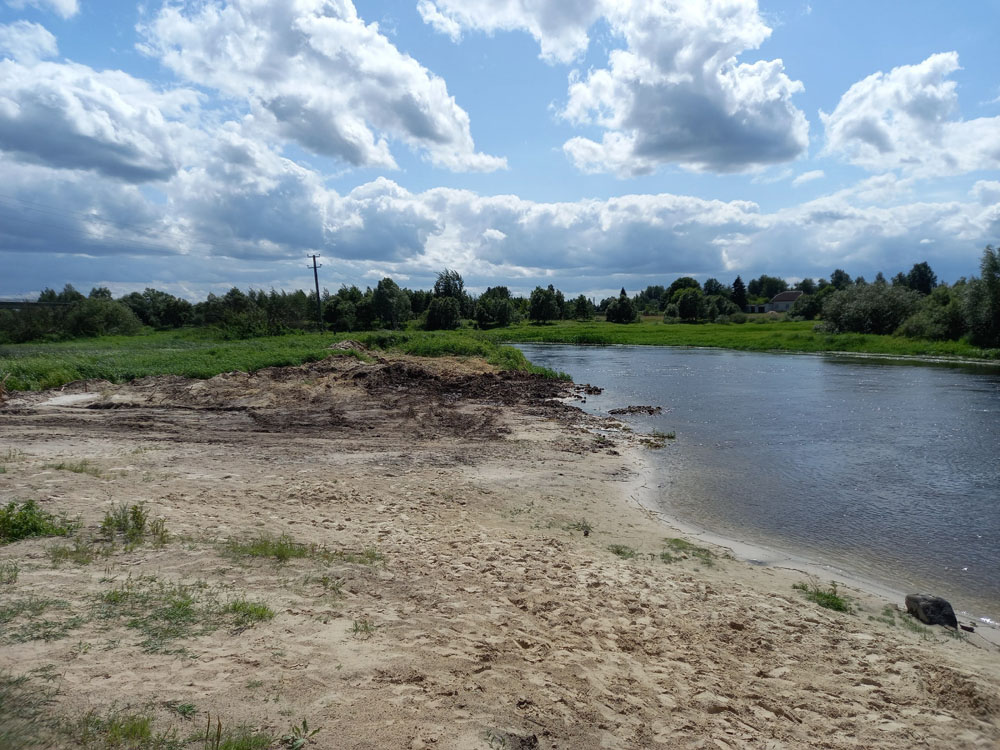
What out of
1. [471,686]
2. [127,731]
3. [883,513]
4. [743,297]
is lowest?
[883,513]

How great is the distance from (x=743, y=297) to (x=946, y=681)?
167m

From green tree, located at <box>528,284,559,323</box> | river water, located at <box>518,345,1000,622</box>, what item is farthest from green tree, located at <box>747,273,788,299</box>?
river water, located at <box>518,345,1000,622</box>

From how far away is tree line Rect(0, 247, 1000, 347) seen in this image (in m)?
58.9

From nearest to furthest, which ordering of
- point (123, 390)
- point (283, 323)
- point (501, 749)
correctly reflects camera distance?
point (501, 749) < point (123, 390) < point (283, 323)

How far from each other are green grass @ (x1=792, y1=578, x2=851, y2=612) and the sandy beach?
0.18 m

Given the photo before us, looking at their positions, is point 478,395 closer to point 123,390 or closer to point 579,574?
point 123,390

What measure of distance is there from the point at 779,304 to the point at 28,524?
175192mm

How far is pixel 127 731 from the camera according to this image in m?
4.09

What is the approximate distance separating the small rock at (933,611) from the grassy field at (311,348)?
2964 cm

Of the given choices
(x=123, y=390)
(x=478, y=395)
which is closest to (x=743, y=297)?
(x=478, y=395)

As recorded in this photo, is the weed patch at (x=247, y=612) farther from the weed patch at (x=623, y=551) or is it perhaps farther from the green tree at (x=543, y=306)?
the green tree at (x=543, y=306)

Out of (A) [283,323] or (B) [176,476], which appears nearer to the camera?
(B) [176,476]

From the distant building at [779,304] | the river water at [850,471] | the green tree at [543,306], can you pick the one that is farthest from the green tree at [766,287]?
the river water at [850,471]

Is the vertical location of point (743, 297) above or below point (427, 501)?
above
